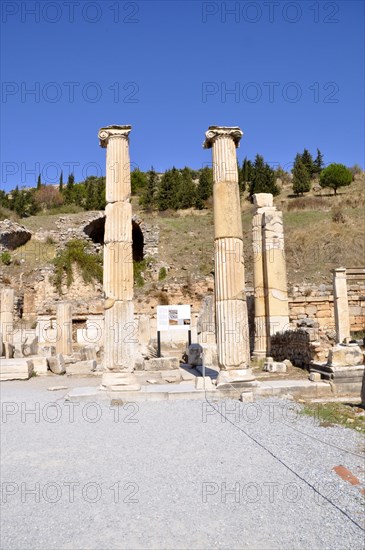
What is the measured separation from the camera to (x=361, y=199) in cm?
4134

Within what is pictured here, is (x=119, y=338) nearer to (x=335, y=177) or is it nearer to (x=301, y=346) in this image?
(x=301, y=346)

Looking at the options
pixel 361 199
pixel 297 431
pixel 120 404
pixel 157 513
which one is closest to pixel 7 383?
pixel 120 404

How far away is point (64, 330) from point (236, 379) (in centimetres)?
1178

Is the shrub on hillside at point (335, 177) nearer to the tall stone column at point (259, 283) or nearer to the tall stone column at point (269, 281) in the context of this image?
the tall stone column at point (259, 283)

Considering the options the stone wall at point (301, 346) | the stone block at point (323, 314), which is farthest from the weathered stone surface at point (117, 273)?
the stone block at point (323, 314)

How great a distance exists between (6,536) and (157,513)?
4.35 ft

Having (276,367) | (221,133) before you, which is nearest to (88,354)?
(276,367)

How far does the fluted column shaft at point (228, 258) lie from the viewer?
405 inches

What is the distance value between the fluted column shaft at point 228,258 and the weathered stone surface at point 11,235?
2825 centimetres

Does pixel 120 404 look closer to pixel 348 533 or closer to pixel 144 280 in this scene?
pixel 348 533

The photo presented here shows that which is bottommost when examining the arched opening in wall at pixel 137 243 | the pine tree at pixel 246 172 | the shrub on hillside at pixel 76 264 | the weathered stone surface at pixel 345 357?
the weathered stone surface at pixel 345 357

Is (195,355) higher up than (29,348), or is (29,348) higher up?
(29,348)

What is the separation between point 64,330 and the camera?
19734mm

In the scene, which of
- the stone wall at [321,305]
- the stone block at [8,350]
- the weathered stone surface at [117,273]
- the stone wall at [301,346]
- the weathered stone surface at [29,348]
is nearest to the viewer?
the weathered stone surface at [117,273]
